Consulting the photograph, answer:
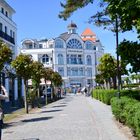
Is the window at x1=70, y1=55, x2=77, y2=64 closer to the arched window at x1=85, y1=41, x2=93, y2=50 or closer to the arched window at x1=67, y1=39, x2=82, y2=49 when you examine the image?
the arched window at x1=67, y1=39, x2=82, y2=49

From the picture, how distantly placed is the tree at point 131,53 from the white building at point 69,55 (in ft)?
301

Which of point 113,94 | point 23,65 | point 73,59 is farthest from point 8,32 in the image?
point 73,59

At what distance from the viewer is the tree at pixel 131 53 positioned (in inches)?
731

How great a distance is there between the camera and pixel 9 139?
14.9 metres

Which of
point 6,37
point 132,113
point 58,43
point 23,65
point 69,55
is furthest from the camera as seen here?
point 69,55

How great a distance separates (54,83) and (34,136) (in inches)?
1860

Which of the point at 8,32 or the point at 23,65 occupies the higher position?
the point at 8,32

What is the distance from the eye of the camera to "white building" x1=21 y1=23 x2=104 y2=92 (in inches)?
4530

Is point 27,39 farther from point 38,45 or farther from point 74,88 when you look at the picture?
point 74,88

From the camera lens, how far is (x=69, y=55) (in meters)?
118

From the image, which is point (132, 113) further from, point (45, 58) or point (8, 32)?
point (45, 58)

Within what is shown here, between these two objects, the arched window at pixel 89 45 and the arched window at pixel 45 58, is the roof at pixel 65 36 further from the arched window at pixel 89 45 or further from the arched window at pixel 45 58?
the arched window at pixel 45 58

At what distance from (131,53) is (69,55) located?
9938cm

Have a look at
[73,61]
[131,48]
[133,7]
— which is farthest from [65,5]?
[73,61]
